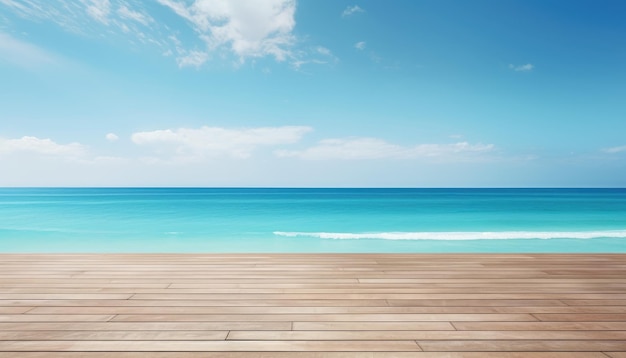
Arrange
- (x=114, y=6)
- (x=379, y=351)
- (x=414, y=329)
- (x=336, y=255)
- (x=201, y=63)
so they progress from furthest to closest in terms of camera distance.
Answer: (x=201, y=63), (x=114, y=6), (x=336, y=255), (x=414, y=329), (x=379, y=351)

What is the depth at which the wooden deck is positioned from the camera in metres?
1.50

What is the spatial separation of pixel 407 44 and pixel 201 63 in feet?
23.9

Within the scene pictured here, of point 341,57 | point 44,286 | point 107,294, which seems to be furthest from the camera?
point 341,57

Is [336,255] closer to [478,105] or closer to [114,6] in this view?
[114,6]

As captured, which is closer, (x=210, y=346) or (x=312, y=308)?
(x=210, y=346)

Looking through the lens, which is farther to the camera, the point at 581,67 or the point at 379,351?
→ the point at 581,67

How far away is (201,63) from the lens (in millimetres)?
11859

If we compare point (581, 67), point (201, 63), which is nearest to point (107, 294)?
point (201, 63)

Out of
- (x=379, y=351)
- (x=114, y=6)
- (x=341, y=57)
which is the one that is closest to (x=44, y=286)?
(x=379, y=351)

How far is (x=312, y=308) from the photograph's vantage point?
199 cm

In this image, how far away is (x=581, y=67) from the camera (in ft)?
40.8

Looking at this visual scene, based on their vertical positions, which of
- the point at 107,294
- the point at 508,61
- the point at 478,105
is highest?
the point at 508,61

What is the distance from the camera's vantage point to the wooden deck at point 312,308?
150cm

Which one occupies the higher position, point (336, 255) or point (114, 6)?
point (114, 6)
